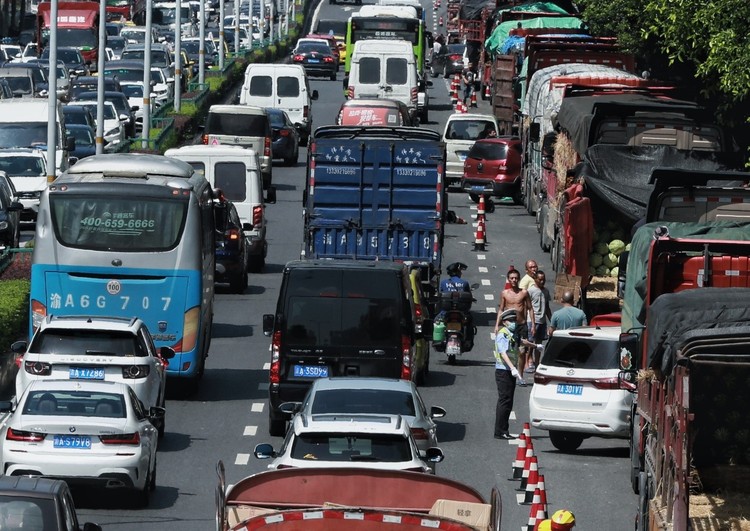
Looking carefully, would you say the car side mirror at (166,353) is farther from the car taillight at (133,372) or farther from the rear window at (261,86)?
the rear window at (261,86)

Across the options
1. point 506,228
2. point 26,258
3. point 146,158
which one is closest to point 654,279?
point 146,158

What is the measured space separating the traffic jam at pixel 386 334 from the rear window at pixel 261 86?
39.4 feet

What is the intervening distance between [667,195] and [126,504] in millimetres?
6644

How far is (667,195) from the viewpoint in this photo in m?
21.5

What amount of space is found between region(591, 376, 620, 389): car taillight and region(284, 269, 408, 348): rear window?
250 cm

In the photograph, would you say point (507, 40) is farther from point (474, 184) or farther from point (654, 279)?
point (654, 279)

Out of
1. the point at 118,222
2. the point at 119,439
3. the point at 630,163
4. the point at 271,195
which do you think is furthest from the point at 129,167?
the point at 271,195

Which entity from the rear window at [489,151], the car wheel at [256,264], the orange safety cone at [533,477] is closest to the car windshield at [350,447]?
the orange safety cone at [533,477]

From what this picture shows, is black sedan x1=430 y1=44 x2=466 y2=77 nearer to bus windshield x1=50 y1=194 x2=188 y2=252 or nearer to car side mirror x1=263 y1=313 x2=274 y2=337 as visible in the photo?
bus windshield x1=50 y1=194 x2=188 y2=252

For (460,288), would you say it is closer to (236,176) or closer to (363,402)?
(236,176)

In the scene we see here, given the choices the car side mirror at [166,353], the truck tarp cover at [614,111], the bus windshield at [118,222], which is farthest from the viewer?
the truck tarp cover at [614,111]

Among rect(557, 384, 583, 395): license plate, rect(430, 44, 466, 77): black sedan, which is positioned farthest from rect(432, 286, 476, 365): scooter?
rect(430, 44, 466, 77): black sedan

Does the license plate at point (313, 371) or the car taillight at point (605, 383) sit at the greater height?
the car taillight at point (605, 383)

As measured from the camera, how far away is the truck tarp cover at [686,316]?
14234 millimetres
